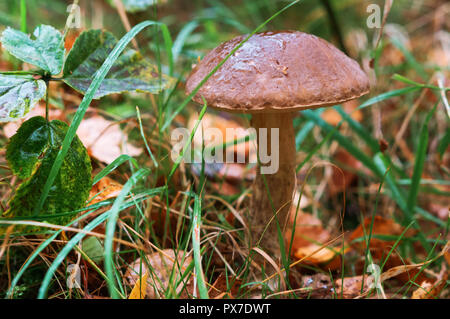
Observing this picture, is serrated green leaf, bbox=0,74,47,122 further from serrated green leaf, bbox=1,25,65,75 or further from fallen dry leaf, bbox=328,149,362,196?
fallen dry leaf, bbox=328,149,362,196

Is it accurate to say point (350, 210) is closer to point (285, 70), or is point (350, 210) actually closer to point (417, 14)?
point (285, 70)

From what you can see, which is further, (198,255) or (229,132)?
(229,132)

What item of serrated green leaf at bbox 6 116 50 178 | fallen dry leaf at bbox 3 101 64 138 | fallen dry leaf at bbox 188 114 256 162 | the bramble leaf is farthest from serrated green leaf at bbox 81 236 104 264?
the bramble leaf

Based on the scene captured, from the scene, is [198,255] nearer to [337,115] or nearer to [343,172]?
[343,172]

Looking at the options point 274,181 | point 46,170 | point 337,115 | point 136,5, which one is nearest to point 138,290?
point 46,170

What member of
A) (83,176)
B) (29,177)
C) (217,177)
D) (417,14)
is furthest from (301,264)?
(417,14)

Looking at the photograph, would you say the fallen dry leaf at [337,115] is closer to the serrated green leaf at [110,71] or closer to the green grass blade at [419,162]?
the green grass blade at [419,162]
